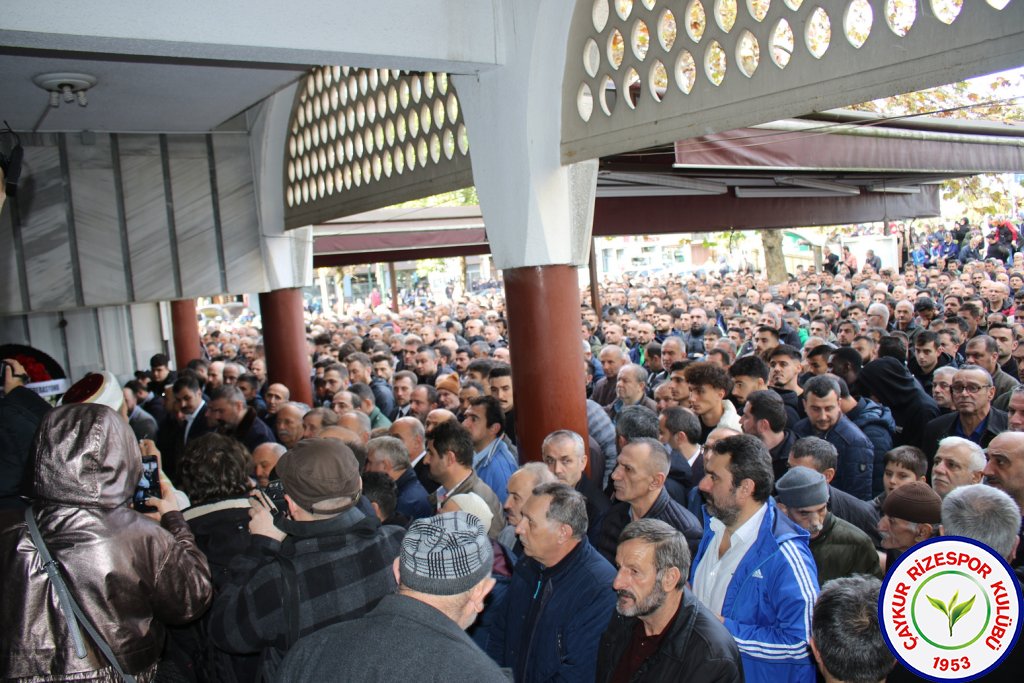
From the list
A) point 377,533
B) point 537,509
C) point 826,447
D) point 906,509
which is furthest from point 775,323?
point 377,533

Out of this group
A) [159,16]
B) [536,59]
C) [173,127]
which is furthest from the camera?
[173,127]

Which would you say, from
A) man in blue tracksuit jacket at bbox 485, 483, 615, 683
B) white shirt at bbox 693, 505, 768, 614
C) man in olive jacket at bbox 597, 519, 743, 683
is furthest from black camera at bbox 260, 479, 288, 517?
white shirt at bbox 693, 505, 768, 614

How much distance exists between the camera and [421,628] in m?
1.91

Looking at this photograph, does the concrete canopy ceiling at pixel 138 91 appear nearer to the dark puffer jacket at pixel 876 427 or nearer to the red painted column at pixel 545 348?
the red painted column at pixel 545 348

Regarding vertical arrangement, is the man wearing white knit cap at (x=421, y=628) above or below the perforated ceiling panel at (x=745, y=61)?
below

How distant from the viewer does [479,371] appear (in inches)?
300

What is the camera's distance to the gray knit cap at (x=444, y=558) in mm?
2002

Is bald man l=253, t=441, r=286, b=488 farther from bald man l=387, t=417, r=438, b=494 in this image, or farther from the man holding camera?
the man holding camera

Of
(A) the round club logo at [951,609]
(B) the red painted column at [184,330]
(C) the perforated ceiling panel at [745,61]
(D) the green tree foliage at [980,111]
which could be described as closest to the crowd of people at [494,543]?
(A) the round club logo at [951,609]

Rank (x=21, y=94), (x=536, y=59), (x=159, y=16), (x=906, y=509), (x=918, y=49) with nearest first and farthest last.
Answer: (x=918, y=49) → (x=906, y=509) → (x=159, y=16) → (x=536, y=59) → (x=21, y=94)

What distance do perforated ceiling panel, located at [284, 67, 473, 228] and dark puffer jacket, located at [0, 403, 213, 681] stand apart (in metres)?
3.35

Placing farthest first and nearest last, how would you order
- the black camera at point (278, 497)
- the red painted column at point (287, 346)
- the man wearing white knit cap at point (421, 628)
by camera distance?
the red painted column at point (287, 346)
the black camera at point (278, 497)
the man wearing white knit cap at point (421, 628)

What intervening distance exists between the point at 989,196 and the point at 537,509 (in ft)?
36.3

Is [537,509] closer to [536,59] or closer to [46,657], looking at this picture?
[46,657]
